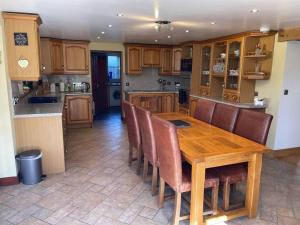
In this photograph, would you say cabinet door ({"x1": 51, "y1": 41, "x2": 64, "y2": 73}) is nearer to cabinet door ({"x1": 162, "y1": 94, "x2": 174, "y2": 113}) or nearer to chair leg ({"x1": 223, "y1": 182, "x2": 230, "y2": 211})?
cabinet door ({"x1": 162, "y1": 94, "x2": 174, "y2": 113})

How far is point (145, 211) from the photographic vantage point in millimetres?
2477

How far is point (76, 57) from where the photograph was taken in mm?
5688

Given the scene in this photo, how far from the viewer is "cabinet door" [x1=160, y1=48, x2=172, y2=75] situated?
651 cm

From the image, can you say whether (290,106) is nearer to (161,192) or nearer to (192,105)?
(192,105)

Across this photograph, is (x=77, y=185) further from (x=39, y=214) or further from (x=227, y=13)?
(x=227, y=13)

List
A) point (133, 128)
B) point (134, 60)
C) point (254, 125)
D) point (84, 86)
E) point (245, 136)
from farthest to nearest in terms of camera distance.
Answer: point (134, 60) < point (84, 86) < point (133, 128) < point (245, 136) < point (254, 125)

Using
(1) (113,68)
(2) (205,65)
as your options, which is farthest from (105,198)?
(1) (113,68)

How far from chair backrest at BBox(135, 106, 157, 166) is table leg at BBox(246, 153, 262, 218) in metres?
0.99

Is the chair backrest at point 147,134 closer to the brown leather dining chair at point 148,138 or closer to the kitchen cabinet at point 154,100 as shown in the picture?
the brown leather dining chair at point 148,138

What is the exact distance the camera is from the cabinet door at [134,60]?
6184 mm

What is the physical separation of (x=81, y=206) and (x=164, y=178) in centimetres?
96

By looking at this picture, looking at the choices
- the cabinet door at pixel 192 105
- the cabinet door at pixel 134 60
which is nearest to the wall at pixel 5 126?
the cabinet door at pixel 134 60

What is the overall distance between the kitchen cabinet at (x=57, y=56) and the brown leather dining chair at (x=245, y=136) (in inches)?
169

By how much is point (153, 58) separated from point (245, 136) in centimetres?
420
